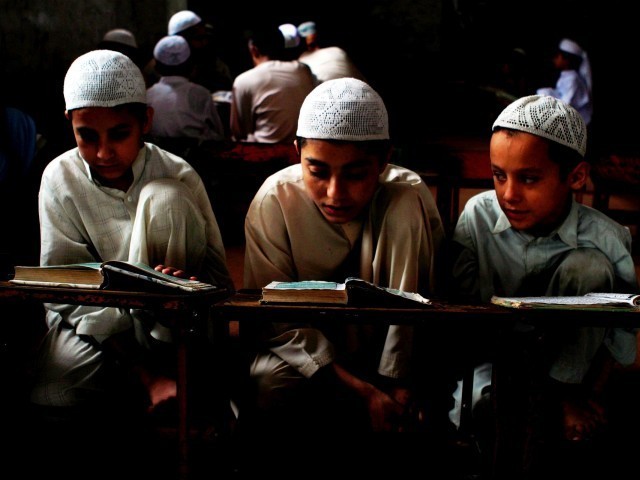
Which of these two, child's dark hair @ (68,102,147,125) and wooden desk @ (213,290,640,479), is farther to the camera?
child's dark hair @ (68,102,147,125)

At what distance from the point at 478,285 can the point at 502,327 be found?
0.60 meters

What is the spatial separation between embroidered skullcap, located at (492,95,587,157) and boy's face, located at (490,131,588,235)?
1.2 inches

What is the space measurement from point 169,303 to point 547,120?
1.34 metres

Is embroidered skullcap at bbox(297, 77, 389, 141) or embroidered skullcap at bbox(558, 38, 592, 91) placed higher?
embroidered skullcap at bbox(558, 38, 592, 91)

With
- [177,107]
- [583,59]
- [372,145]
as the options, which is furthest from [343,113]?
[583,59]

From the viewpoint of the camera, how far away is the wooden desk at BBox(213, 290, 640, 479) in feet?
6.12

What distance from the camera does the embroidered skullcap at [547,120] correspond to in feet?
7.54

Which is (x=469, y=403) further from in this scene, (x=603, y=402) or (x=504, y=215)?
(x=504, y=215)

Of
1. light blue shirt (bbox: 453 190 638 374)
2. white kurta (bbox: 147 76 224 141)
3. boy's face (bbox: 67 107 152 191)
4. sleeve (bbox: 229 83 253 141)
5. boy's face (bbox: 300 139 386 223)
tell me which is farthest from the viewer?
sleeve (bbox: 229 83 253 141)

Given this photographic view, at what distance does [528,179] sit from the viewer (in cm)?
233

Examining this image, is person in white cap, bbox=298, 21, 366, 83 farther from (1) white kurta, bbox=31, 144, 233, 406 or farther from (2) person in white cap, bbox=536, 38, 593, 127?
(1) white kurta, bbox=31, 144, 233, 406

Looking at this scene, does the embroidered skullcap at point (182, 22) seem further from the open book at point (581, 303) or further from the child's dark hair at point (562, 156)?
the open book at point (581, 303)

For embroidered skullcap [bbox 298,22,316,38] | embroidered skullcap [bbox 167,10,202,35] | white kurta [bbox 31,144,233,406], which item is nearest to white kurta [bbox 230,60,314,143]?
embroidered skullcap [bbox 167,10,202,35]

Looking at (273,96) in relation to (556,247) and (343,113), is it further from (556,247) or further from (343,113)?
(556,247)
